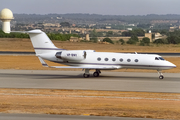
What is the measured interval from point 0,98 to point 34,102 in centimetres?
270

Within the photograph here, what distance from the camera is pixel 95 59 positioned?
1166 inches

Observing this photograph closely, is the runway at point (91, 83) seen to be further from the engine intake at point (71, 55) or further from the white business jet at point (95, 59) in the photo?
the engine intake at point (71, 55)

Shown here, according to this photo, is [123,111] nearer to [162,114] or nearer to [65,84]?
[162,114]

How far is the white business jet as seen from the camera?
28938mm

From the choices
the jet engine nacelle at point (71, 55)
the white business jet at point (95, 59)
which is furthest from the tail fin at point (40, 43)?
the jet engine nacelle at point (71, 55)

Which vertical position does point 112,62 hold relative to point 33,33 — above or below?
below

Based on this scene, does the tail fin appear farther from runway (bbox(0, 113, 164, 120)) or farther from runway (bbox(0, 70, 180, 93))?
runway (bbox(0, 113, 164, 120))

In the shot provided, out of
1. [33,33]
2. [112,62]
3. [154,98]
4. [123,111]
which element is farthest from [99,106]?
[33,33]

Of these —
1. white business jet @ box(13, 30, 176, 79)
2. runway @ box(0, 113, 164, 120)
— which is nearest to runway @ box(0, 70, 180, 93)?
white business jet @ box(13, 30, 176, 79)

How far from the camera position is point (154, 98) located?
1995cm

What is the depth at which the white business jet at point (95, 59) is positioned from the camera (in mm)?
28938

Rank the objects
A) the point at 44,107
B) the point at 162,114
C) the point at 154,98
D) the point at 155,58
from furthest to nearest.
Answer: the point at 155,58 → the point at 154,98 → the point at 44,107 → the point at 162,114

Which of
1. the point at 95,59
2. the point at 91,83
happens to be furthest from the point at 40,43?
the point at 91,83

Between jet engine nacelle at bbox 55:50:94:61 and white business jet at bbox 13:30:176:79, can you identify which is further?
jet engine nacelle at bbox 55:50:94:61
